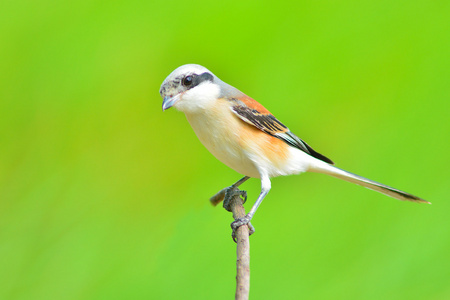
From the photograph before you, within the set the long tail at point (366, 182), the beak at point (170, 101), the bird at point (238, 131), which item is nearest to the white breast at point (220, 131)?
the bird at point (238, 131)

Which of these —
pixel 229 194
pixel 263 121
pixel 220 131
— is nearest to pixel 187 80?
pixel 220 131

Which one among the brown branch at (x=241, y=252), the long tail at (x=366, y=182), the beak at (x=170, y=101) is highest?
the long tail at (x=366, y=182)

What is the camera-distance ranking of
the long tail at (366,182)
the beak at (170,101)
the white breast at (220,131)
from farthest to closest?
A: the long tail at (366,182) → the white breast at (220,131) → the beak at (170,101)

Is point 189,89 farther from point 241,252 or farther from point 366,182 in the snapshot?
point 366,182

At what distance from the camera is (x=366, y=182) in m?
1.24

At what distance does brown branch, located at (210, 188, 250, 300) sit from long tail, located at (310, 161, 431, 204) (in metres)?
0.22

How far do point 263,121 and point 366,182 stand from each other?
0.29 m

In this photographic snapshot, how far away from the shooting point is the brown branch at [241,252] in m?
0.75

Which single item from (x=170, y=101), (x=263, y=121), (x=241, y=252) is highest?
(x=263, y=121)

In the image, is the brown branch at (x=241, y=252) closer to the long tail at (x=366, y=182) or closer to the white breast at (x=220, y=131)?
the white breast at (x=220, y=131)

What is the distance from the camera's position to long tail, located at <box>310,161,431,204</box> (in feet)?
3.92

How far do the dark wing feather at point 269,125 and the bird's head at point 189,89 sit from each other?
0.25 feet

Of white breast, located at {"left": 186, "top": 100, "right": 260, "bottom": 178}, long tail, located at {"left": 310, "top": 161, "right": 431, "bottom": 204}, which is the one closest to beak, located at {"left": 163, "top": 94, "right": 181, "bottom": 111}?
white breast, located at {"left": 186, "top": 100, "right": 260, "bottom": 178}

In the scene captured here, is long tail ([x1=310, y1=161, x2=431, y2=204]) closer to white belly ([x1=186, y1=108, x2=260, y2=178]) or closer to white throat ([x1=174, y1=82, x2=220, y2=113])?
white belly ([x1=186, y1=108, x2=260, y2=178])
